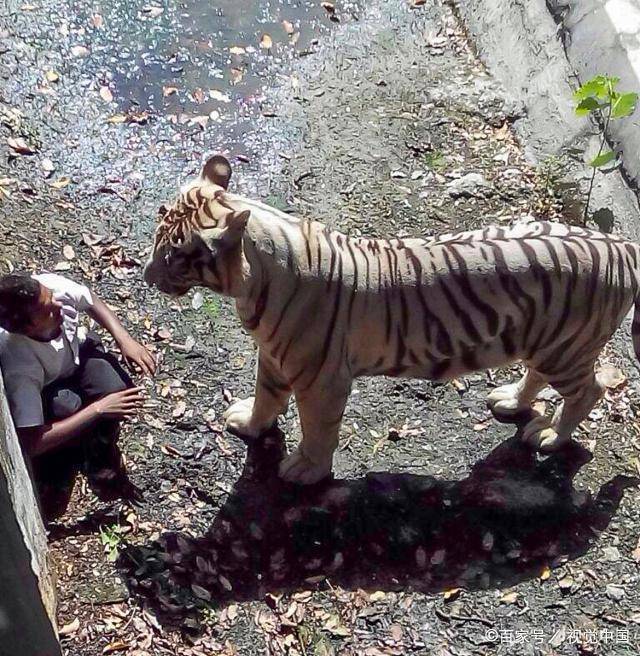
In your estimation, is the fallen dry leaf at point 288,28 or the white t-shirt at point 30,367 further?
the fallen dry leaf at point 288,28

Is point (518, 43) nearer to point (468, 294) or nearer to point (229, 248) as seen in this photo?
point (468, 294)

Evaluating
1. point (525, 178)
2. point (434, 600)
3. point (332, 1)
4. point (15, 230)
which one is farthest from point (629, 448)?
point (332, 1)

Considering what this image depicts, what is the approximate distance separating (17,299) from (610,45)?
358 cm

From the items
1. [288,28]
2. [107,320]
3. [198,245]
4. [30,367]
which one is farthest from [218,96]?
[198,245]

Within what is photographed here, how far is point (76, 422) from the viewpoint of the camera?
412cm

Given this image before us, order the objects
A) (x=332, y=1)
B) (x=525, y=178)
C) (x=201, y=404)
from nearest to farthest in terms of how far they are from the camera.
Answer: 1. (x=201, y=404)
2. (x=525, y=178)
3. (x=332, y=1)

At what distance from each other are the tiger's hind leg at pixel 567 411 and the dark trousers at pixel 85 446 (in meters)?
1.78

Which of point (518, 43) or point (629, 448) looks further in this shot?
point (518, 43)

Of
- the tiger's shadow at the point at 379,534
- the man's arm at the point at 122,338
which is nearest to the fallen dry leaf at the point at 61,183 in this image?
the man's arm at the point at 122,338

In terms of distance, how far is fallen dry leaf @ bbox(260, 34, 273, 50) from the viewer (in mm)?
6289

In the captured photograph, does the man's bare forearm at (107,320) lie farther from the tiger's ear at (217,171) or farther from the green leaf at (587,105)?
the green leaf at (587,105)

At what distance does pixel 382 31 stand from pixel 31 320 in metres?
3.58

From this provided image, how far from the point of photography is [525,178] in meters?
5.59

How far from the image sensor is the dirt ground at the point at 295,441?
3975 mm
